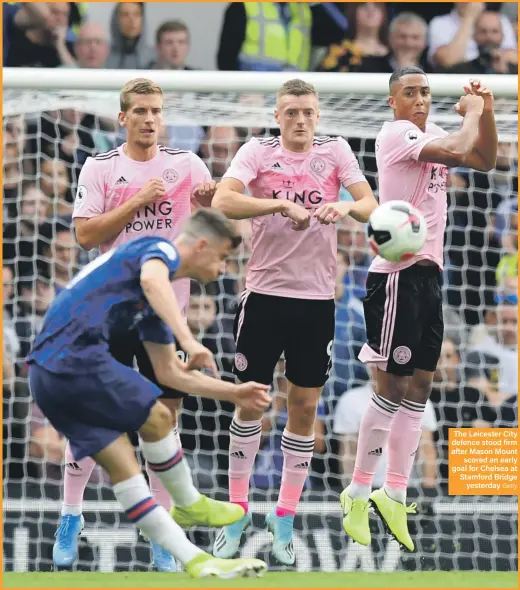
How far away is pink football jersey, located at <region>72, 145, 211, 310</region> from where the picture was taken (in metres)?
7.43

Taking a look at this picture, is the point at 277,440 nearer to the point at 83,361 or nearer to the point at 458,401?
the point at 458,401

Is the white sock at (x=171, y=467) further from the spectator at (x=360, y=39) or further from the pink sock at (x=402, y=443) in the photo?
the spectator at (x=360, y=39)

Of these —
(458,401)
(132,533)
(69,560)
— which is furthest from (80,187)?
(458,401)

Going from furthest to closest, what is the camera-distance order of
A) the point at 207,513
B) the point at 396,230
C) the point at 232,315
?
the point at 232,315 < the point at 396,230 < the point at 207,513

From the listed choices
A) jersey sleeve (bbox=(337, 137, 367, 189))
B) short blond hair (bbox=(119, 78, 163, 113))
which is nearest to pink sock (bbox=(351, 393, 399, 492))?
jersey sleeve (bbox=(337, 137, 367, 189))

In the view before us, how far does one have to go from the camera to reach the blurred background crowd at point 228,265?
32.6ft

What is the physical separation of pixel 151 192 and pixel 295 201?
2.87 ft

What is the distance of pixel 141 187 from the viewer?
7465mm

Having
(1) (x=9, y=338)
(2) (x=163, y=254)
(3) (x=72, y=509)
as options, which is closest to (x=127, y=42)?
(1) (x=9, y=338)

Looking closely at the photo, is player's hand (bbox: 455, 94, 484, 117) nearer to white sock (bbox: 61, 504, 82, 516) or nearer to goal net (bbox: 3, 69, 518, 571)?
goal net (bbox: 3, 69, 518, 571)

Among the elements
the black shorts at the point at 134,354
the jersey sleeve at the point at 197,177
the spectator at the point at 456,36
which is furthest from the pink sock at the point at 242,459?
the spectator at the point at 456,36

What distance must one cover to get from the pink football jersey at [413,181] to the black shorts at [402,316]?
9 centimetres

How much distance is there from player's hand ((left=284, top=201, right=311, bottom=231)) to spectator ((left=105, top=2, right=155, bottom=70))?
5.07 meters

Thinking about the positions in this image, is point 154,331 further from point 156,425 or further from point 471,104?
point 471,104
